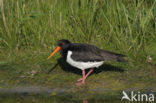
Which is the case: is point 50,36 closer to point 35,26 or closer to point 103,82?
point 35,26

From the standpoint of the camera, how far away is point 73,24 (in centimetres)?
913

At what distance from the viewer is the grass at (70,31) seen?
8.38 metres

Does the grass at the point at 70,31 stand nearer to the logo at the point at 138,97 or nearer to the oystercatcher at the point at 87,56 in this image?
the oystercatcher at the point at 87,56

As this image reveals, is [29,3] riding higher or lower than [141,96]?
higher

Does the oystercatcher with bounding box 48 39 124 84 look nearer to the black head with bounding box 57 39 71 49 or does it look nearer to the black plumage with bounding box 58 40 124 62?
the black plumage with bounding box 58 40 124 62

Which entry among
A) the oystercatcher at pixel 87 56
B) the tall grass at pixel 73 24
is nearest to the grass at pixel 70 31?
the tall grass at pixel 73 24

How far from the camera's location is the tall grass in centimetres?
891

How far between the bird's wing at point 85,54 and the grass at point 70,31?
80 centimetres

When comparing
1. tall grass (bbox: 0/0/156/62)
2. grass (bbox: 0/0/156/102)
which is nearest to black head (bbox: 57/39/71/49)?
grass (bbox: 0/0/156/102)

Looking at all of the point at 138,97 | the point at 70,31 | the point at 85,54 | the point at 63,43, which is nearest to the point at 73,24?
the point at 70,31

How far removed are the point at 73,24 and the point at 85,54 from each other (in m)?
1.94

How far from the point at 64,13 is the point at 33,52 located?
1.39m

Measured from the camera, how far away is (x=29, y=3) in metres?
9.47

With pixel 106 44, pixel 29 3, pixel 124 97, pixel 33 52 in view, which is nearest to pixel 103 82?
pixel 124 97
